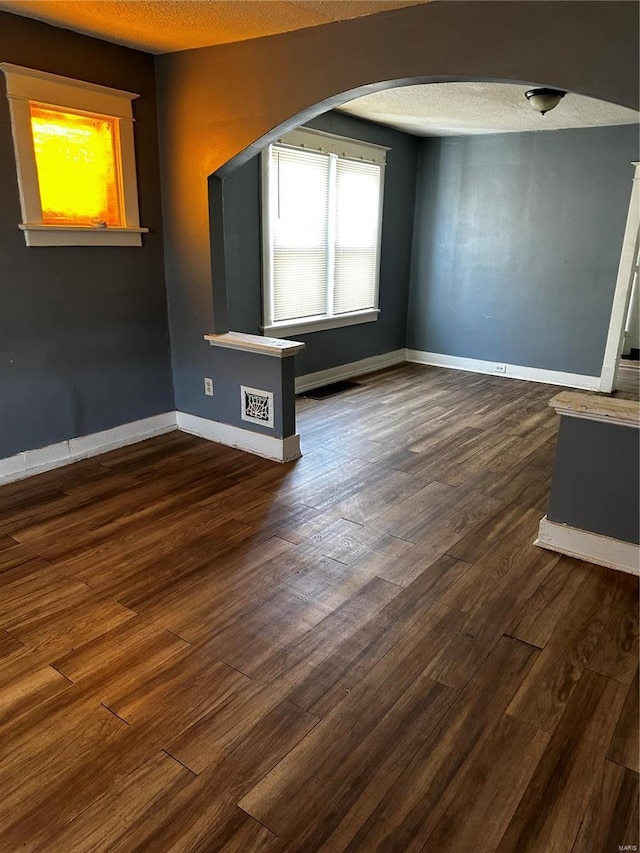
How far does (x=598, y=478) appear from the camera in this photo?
2625 millimetres

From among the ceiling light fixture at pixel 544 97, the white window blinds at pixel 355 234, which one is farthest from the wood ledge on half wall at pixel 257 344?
the white window blinds at pixel 355 234

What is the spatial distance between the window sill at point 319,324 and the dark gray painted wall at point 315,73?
45.4 inches

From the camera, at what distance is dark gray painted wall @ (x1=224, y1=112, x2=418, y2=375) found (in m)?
4.63

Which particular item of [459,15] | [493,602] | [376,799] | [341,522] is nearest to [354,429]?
[341,522]

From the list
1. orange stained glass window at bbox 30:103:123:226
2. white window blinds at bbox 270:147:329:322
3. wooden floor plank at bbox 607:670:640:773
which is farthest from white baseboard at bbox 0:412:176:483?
wooden floor plank at bbox 607:670:640:773

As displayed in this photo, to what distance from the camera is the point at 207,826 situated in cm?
151

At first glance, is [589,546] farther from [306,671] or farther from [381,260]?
[381,260]

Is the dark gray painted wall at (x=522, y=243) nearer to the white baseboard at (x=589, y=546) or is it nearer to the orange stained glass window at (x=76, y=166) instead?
the white baseboard at (x=589, y=546)

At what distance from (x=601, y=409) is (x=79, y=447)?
3109 millimetres

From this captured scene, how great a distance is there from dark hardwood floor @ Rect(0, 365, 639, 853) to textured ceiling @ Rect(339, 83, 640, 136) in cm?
280

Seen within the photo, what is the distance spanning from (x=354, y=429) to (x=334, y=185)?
241 centimetres

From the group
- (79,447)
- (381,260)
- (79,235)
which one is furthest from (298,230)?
(79,447)

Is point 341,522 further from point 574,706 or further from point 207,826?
point 207,826

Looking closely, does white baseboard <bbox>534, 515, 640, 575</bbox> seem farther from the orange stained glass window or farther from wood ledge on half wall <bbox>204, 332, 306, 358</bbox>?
the orange stained glass window
